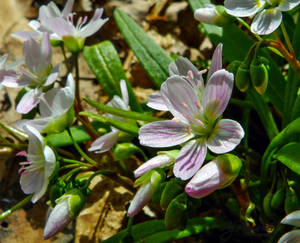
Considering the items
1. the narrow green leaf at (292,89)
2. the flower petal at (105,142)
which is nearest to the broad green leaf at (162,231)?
the flower petal at (105,142)

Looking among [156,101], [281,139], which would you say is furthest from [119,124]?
[281,139]

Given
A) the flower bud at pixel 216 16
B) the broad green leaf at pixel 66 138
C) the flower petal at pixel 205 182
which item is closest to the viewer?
the flower petal at pixel 205 182

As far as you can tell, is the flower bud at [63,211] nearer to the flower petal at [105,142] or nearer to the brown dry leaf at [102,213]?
the flower petal at [105,142]

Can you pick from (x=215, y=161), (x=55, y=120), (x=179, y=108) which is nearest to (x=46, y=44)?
(x=55, y=120)

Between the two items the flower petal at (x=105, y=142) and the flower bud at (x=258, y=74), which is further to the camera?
the flower petal at (x=105, y=142)

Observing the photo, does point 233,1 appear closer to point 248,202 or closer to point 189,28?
point 248,202

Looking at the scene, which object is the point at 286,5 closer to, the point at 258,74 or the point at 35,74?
the point at 258,74
